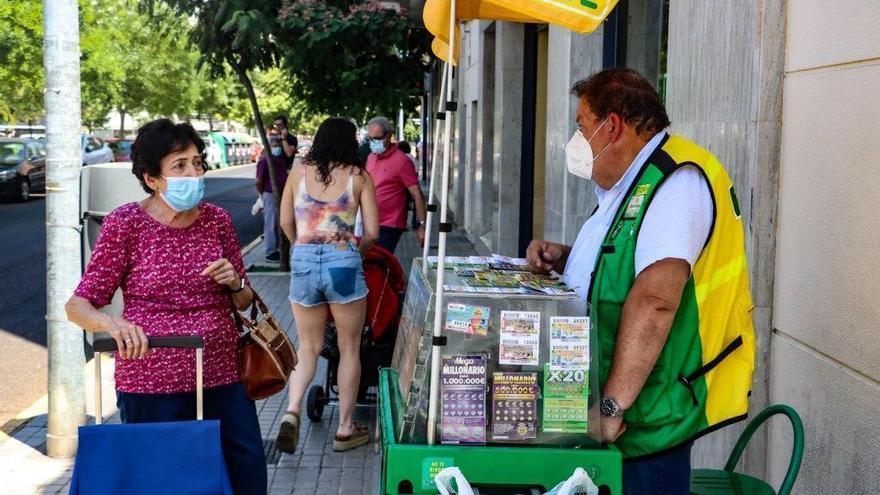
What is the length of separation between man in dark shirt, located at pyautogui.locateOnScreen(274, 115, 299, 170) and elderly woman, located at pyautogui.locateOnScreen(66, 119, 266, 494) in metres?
10.6

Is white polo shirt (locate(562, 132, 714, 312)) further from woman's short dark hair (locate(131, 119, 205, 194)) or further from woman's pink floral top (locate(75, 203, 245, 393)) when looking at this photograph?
woman's short dark hair (locate(131, 119, 205, 194))

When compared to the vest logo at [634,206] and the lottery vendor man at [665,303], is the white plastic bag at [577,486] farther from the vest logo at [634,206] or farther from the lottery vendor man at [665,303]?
the vest logo at [634,206]

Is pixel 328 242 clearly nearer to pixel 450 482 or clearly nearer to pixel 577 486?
pixel 450 482

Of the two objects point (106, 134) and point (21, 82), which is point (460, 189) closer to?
point (21, 82)

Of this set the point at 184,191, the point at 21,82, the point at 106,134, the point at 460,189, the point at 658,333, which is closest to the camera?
the point at 658,333

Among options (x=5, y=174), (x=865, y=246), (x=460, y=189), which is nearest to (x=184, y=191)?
(x=865, y=246)

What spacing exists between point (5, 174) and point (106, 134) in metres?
29.2

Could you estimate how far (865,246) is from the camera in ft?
11.0

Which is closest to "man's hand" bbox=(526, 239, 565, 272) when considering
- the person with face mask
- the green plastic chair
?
the green plastic chair

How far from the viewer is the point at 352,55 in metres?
13.3

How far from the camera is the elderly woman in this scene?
12.1 ft

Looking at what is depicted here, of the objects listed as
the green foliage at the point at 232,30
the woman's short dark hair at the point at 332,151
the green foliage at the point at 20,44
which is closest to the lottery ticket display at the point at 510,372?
the woman's short dark hair at the point at 332,151

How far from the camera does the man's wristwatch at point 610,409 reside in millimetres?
2760

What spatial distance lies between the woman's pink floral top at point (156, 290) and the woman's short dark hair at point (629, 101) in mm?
1576
